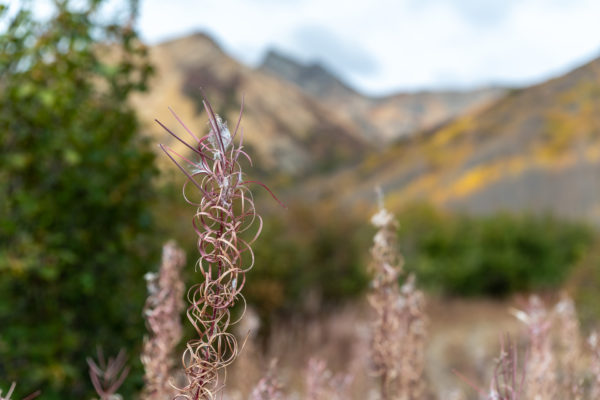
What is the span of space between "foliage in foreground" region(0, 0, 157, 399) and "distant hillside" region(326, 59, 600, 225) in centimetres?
2768

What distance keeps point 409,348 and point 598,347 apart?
65 cm

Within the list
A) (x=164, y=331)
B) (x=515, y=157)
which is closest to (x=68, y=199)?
(x=164, y=331)

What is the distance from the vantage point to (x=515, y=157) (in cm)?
3722

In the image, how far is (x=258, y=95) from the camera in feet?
154

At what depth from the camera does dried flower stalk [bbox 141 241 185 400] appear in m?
1.35

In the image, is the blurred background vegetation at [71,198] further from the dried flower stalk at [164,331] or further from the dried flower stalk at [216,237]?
the dried flower stalk at [216,237]

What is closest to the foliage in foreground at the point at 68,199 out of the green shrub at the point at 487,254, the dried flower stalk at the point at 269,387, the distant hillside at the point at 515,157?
the dried flower stalk at the point at 269,387

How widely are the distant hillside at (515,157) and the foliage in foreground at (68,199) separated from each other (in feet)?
90.8

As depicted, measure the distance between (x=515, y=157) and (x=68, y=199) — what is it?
1524 inches

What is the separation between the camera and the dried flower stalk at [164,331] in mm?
1351

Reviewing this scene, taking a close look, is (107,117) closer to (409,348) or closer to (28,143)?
(28,143)

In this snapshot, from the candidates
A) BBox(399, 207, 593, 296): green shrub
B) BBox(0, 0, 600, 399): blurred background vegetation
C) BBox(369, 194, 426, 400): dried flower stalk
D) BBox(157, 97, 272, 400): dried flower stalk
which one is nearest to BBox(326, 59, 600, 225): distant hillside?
BBox(399, 207, 593, 296): green shrub

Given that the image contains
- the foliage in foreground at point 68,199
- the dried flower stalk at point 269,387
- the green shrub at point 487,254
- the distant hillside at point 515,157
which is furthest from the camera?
the distant hillside at point 515,157

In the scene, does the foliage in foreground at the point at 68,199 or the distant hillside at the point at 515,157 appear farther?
the distant hillside at the point at 515,157
